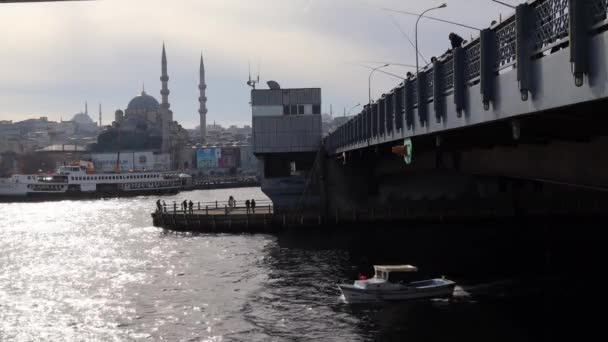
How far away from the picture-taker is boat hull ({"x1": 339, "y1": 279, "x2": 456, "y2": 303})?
111 ft

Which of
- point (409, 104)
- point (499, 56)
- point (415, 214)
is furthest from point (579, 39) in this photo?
point (415, 214)

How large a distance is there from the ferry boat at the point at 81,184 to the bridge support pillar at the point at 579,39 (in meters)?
164

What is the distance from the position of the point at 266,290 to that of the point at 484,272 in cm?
1528

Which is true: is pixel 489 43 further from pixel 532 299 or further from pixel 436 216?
pixel 436 216

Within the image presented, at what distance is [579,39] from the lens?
12.9 m

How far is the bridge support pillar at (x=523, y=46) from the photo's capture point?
617 inches

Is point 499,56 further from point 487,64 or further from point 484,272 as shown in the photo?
point 484,272

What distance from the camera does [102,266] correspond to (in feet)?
163

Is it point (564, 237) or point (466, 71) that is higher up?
point (466, 71)

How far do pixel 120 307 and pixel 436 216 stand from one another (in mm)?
40056

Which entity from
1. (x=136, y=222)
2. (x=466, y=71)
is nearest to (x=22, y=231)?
(x=136, y=222)

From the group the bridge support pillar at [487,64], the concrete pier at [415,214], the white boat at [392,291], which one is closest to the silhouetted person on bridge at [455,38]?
the bridge support pillar at [487,64]

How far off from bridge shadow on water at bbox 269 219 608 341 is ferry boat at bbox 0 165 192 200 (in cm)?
11658

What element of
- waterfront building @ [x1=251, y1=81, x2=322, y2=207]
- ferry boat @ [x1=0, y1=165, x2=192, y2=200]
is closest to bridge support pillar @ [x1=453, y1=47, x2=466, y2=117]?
waterfront building @ [x1=251, y1=81, x2=322, y2=207]
